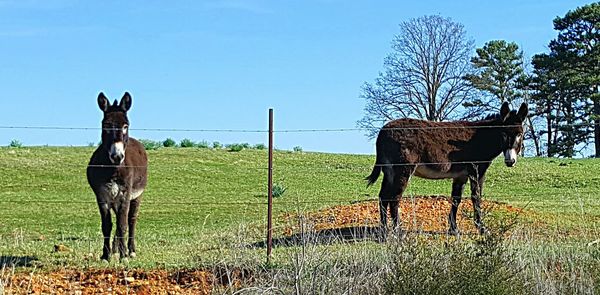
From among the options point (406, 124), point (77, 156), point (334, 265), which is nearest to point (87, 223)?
point (406, 124)

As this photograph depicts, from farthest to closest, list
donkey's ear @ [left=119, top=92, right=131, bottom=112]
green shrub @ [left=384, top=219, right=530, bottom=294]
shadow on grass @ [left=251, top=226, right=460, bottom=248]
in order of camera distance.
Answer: donkey's ear @ [left=119, top=92, right=131, bottom=112] < shadow on grass @ [left=251, top=226, right=460, bottom=248] < green shrub @ [left=384, top=219, right=530, bottom=294]

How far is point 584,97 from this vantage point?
4550cm

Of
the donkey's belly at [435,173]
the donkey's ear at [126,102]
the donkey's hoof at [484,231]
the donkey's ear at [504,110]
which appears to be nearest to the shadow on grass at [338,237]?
the donkey's hoof at [484,231]

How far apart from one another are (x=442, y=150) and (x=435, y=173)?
0.40 meters

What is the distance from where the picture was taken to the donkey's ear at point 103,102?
1176cm

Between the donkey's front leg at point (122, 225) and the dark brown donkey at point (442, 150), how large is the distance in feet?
13.0

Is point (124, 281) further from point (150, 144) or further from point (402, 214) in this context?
point (150, 144)

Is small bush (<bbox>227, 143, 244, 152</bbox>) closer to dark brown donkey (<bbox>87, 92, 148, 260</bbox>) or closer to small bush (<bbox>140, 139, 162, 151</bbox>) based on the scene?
small bush (<bbox>140, 139, 162, 151</bbox>)

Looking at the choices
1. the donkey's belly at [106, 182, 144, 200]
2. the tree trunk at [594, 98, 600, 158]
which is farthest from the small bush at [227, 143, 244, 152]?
the donkey's belly at [106, 182, 144, 200]

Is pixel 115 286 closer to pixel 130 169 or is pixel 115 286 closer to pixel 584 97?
pixel 130 169

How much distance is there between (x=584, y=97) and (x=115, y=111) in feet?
124

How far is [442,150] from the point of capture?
14.6m

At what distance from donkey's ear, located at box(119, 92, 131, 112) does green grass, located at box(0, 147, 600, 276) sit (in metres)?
1.85

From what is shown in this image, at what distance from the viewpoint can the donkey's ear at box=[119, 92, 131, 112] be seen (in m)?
11.8
